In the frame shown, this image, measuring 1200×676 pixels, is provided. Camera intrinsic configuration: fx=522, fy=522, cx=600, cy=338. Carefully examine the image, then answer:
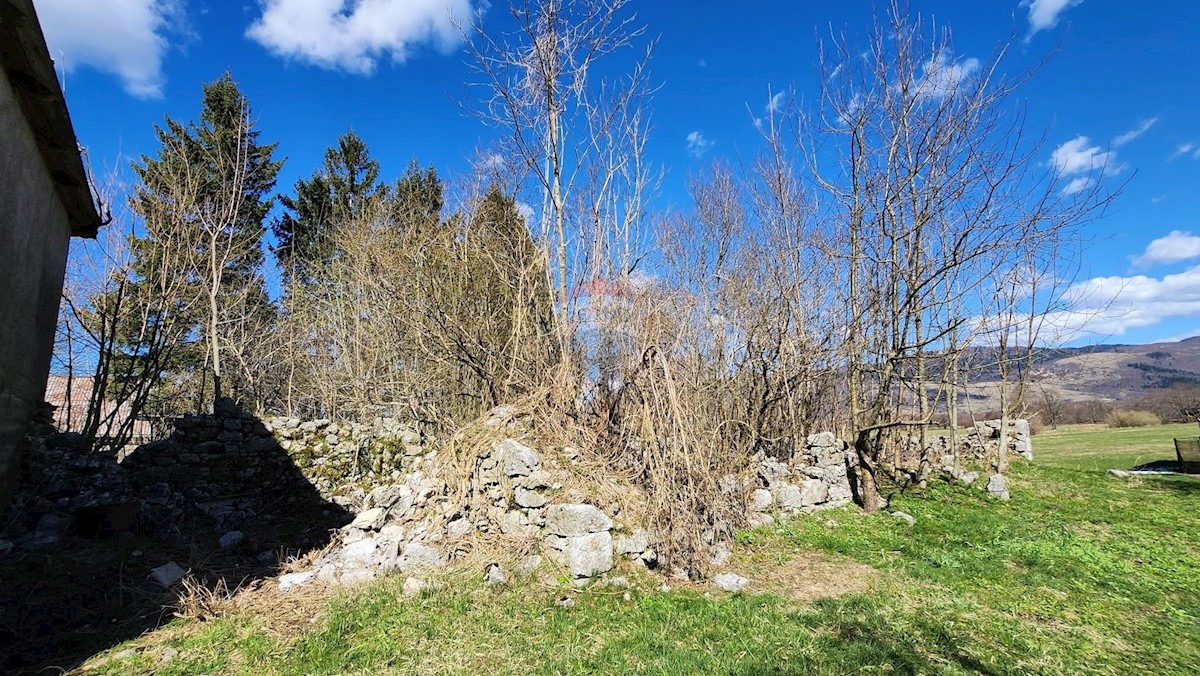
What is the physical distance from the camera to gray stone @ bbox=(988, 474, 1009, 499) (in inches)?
326

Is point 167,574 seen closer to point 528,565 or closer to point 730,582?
point 528,565

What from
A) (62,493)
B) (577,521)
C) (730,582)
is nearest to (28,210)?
(62,493)

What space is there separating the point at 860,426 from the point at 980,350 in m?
4.54

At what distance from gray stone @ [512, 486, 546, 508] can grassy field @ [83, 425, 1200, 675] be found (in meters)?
0.84

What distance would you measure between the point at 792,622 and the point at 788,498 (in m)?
3.56

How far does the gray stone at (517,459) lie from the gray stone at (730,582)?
2.08m

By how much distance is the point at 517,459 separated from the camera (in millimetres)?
5555

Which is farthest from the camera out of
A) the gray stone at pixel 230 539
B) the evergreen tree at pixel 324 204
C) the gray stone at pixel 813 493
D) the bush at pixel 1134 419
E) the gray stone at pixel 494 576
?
the bush at pixel 1134 419

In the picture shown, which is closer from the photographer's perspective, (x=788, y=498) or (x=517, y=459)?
(x=517, y=459)

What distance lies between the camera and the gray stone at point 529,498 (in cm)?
529

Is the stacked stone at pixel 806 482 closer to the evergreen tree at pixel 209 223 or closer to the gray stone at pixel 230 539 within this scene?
the gray stone at pixel 230 539

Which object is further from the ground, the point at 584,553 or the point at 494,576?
the point at 584,553

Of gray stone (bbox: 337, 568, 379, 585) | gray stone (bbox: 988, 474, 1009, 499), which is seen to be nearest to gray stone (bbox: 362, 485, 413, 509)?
gray stone (bbox: 337, 568, 379, 585)

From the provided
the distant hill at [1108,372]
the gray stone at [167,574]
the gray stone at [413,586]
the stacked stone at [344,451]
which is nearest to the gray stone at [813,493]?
the gray stone at [413,586]
